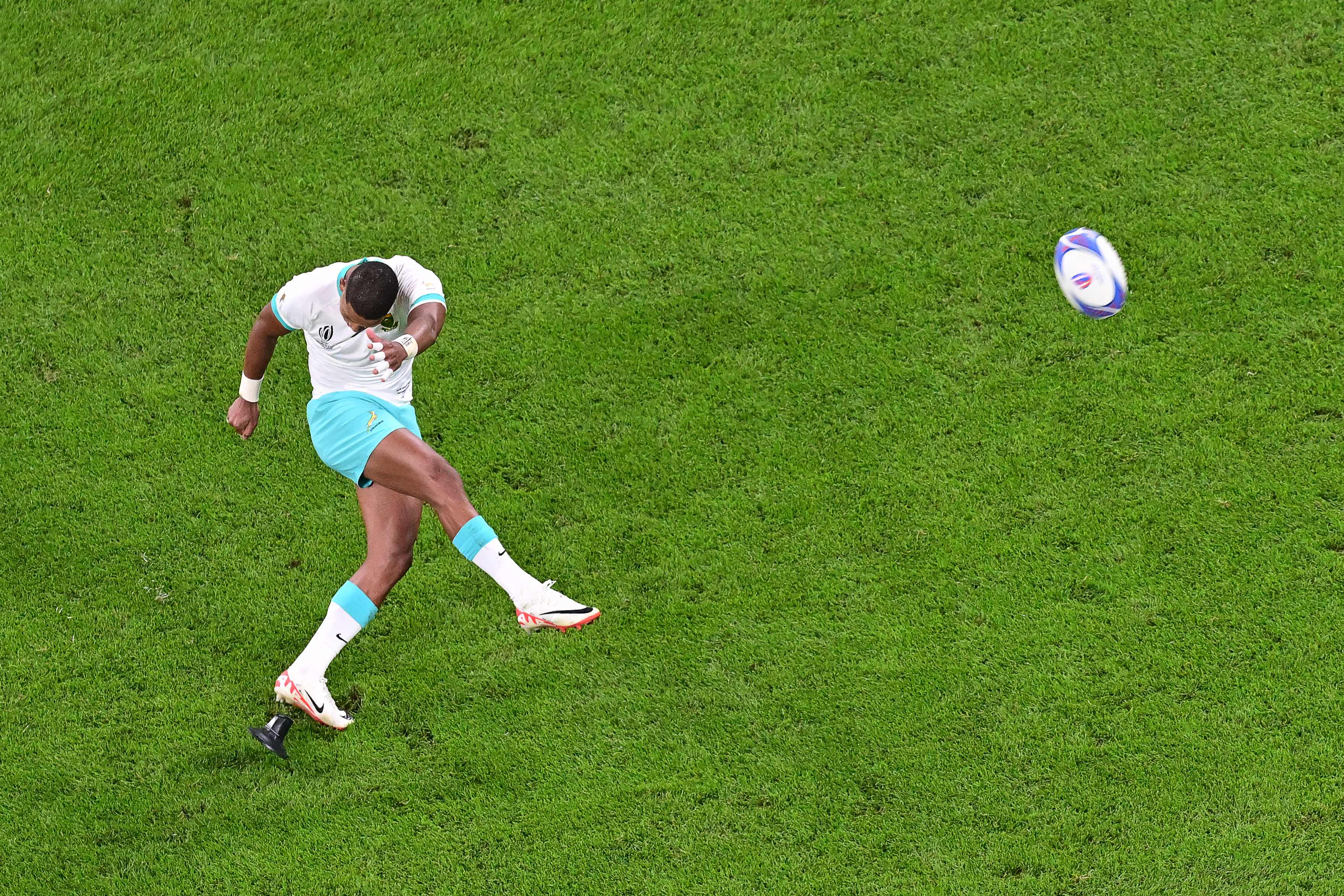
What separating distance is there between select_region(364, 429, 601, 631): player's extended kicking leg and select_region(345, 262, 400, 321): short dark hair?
560 mm

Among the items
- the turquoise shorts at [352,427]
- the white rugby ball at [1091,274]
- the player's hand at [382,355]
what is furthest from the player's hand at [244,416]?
the white rugby ball at [1091,274]

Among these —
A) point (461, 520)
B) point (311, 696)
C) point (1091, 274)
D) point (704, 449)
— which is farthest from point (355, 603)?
point (1091, 274)

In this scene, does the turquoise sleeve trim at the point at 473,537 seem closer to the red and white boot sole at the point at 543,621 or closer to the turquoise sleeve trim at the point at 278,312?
the red and white boot sole at the point at 543,621

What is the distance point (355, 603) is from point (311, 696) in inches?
17.9

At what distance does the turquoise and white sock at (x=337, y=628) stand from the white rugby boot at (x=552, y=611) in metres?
0.71

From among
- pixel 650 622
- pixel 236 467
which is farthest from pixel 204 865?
pixel 650 622

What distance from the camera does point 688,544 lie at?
233 inches

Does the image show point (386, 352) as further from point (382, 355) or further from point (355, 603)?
point (355, 603)

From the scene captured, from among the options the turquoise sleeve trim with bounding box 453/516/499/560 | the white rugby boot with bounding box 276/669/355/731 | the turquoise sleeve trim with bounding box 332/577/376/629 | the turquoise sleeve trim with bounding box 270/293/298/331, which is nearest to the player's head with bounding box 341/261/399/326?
the turquoise sleeve trim with bounding box 270/293/298/331

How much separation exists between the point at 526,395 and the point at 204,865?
8.33 feet

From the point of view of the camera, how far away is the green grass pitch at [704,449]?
5527 millimetres

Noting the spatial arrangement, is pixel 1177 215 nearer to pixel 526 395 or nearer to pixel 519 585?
pixel 526 395

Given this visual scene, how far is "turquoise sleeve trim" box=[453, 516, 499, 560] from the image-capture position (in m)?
5.05

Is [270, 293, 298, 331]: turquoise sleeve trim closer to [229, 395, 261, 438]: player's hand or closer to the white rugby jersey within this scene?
the white rugby jersey
